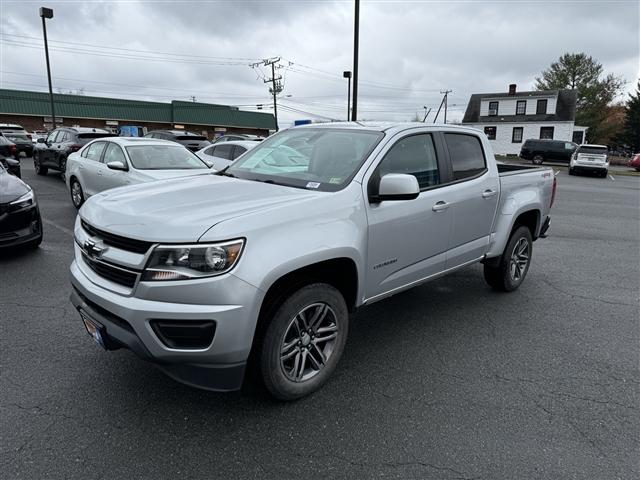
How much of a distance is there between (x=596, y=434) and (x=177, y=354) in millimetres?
2516

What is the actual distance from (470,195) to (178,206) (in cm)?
263

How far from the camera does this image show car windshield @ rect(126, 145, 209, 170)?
Result: 27.2 feet

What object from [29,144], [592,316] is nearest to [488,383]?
[592,316]

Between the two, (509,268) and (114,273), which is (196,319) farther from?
(509,268)

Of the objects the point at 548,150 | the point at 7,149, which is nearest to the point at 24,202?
the point at 7,149

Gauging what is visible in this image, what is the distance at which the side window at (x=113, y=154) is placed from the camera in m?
8.47

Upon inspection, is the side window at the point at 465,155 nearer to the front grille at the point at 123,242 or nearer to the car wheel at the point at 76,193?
the front grille at the point at 123,242

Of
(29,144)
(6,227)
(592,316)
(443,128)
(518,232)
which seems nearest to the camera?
(443,128)

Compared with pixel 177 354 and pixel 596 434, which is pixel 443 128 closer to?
pixel 596 434

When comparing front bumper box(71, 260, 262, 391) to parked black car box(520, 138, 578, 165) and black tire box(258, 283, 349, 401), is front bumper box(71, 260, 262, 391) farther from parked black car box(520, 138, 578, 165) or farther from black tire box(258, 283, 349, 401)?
parked black car box(520, 138, 578, 165)

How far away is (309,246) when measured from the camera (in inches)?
109

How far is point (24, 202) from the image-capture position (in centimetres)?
599

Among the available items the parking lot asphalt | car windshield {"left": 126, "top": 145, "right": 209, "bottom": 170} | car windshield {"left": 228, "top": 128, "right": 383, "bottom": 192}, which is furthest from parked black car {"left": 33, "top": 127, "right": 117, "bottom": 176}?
car windshield {"left": 228, "top": 128, "right": 383, "bottom": 192}

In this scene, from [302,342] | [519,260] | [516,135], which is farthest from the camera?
[516,135]
